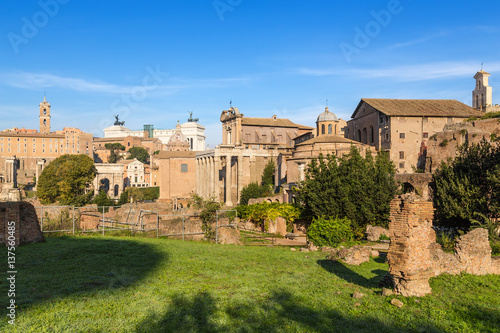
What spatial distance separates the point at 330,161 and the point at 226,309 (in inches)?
762

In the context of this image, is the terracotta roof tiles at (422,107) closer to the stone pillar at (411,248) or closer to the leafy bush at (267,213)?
the leafy bush at (267,213)

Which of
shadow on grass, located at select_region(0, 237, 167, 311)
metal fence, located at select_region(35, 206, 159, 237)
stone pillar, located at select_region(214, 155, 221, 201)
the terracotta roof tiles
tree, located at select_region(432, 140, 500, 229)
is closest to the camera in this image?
shadow on grass, located at select_region(0, 237, 167, 311)

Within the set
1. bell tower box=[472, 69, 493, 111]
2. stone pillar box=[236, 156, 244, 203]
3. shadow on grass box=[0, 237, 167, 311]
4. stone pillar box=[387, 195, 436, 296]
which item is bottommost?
shadow on grass box=[0, 237, 167, 311]

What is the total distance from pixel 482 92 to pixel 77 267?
5889 centimetres

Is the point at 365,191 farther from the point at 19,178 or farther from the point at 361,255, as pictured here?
the point at 19,178

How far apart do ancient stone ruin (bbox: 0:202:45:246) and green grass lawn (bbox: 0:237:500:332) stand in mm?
1222

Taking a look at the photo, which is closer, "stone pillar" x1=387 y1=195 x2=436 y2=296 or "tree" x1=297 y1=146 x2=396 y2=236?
"stone pillar" x1=387 y1=195 x2=436 y2=296

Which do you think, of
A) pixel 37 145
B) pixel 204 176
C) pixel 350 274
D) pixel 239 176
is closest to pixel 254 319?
pixel 350 274

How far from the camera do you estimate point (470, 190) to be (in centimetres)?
2258

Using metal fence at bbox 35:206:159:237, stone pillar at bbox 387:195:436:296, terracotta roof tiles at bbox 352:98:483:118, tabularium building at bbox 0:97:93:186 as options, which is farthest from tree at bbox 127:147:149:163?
stone pillar at bbox 387:195:436:296

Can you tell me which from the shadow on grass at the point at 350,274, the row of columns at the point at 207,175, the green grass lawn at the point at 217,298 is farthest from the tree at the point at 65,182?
the shadow on grass at the point at 350,274

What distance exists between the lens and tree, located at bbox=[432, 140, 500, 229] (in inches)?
861

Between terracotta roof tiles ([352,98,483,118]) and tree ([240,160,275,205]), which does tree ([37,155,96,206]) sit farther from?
terracotta roof tiles ([352,98,483,118])

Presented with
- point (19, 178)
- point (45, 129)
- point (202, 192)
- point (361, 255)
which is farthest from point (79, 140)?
point (361, 255)
